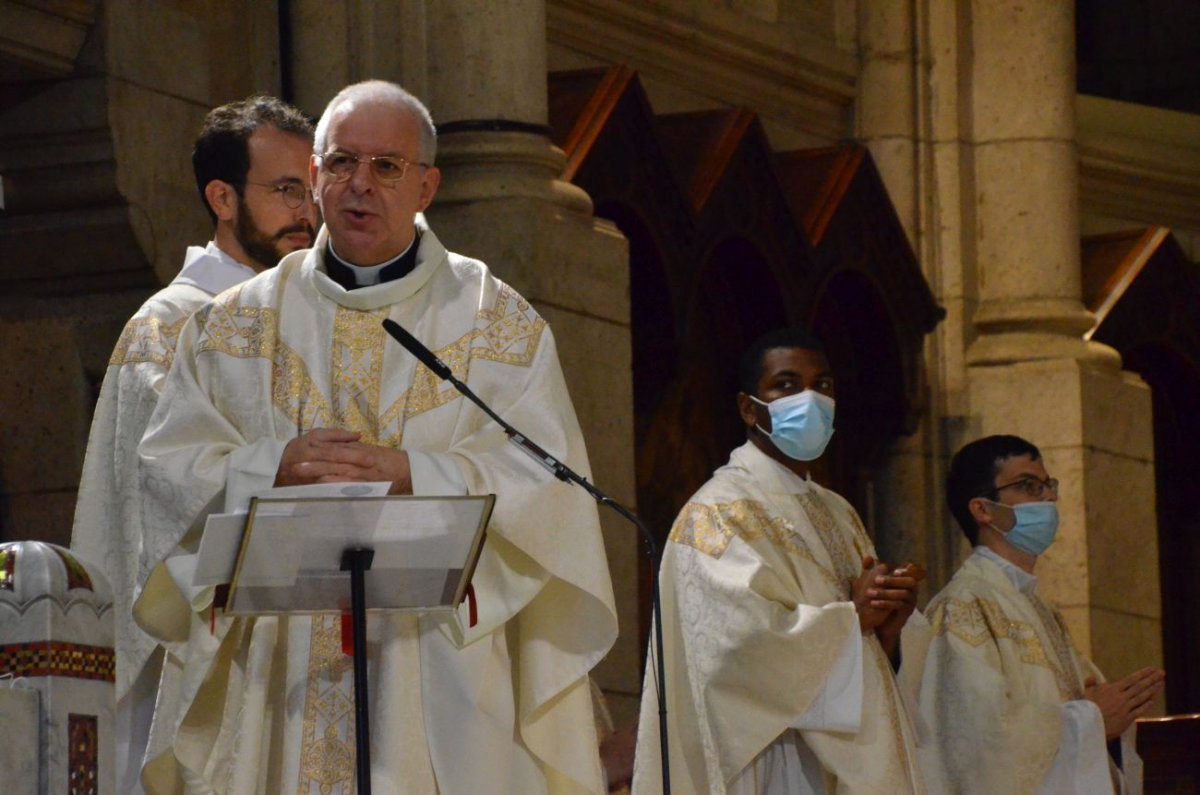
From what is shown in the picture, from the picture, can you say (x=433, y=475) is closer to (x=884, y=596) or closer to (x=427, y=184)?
(x=427, y=184)

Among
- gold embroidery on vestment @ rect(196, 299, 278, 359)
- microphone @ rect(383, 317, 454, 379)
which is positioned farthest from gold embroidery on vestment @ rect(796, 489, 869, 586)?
microphone @ rect(383, 317, 454, 379)

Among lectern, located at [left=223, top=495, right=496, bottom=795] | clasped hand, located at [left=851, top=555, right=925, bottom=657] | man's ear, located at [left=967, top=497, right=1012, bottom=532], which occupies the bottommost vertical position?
clasped hand, located at [left=851, top=555, right=925, bottom=657]

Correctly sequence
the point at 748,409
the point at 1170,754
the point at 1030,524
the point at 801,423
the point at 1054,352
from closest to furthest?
1. the point at 801,423
2. the point at 748,409
3. the point at 1030,524
4. the point at 1170,754
5. the point at 1054,352

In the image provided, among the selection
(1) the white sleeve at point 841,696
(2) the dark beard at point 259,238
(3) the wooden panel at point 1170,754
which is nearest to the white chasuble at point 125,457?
(2) the dark beard at point 259,238

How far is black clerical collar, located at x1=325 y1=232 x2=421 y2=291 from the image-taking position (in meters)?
5.32

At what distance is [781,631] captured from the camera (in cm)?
679

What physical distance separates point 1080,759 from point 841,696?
4.45 feet

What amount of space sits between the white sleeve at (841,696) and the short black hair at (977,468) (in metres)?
1.60

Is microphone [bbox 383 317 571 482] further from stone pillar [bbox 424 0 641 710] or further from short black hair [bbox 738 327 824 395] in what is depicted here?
stone pillar [bbox 424 0 641 710]

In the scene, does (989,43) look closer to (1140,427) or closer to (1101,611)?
(1140,427)

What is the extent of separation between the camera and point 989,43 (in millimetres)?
12320

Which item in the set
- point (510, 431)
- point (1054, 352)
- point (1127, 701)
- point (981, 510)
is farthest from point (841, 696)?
point (1054, 352)

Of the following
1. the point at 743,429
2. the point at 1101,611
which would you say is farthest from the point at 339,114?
the point at 1101,611

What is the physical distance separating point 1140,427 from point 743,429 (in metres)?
2.17
